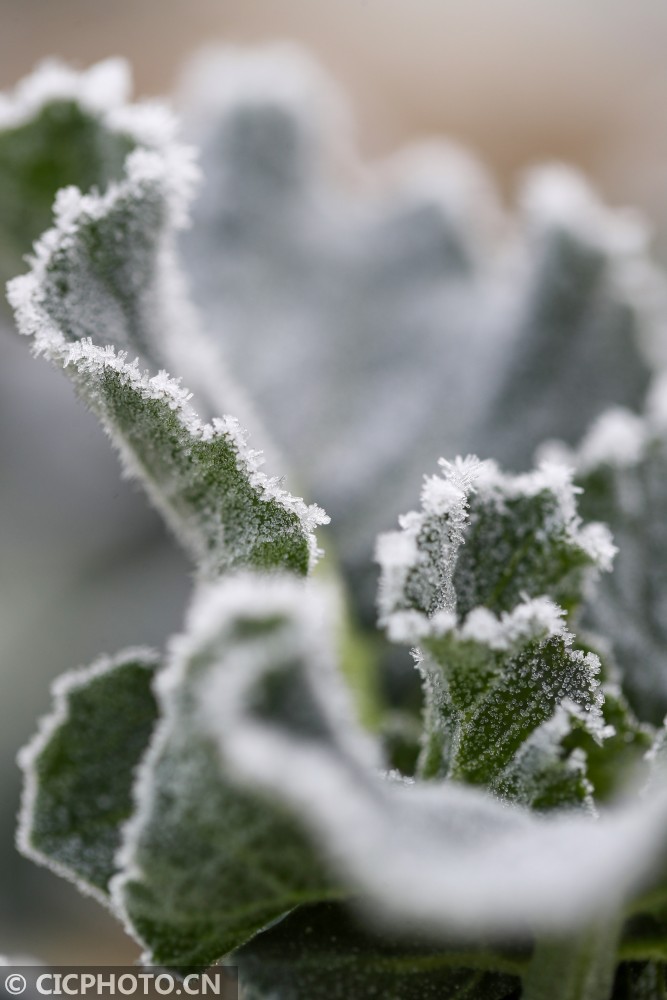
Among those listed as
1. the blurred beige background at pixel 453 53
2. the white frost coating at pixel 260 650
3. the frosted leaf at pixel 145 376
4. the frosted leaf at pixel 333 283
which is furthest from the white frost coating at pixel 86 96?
the blurred beige background at pixel 453 53

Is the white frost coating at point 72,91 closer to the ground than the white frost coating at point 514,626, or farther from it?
farther from it

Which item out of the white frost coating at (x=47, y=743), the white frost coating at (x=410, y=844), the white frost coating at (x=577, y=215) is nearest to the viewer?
the white frost coating at (x=410, y=844)

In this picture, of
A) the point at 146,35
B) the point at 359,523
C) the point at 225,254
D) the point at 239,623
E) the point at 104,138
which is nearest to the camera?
the point at 239,623

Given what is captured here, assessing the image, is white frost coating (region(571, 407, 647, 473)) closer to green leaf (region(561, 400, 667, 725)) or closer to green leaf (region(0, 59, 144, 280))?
green leaf (region(561, 400, 667, 725))

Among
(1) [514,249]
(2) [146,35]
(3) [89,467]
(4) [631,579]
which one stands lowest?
(4) [631,579]

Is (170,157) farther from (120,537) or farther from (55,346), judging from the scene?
(120,537)

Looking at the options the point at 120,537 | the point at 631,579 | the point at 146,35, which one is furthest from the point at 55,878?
the point at 146,35

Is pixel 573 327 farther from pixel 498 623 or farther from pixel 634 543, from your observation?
pixel 498 623

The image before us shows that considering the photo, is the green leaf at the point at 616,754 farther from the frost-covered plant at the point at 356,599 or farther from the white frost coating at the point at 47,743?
the white frost coating at the point at 47,743
